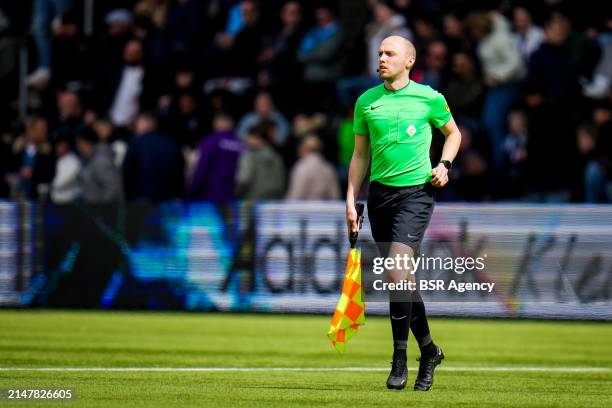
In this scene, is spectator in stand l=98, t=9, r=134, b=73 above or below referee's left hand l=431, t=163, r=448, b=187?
below

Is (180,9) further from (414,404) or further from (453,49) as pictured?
(414,404)

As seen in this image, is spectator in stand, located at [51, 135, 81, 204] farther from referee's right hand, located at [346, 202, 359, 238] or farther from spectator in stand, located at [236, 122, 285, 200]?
referee's right hand, located at [346, 202, 359, 238]

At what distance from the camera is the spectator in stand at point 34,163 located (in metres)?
21.3

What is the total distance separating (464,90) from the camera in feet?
65.9

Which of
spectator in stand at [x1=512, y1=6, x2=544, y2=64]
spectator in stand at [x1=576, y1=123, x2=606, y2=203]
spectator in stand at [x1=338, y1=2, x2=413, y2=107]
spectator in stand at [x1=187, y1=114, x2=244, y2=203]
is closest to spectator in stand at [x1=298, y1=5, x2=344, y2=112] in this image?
spectator in stand at [x1=338, y1=2, x2=413, y2=107]

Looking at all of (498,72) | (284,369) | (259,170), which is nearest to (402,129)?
(284,369)

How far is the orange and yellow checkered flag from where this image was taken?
942cm

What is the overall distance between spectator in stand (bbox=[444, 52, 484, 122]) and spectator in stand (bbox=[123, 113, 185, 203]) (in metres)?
3.83

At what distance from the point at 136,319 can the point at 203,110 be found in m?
5.55

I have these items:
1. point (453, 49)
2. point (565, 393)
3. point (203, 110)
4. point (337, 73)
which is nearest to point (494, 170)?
point (453, 49)

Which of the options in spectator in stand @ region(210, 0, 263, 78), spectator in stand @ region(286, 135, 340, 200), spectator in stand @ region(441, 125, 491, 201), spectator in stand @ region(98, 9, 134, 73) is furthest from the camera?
spectator in stand @ region(98, 9, 134, 73)

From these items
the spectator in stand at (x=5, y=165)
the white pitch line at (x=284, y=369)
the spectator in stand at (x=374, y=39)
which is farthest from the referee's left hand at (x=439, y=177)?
the spectator in stand at (x=5, y=165)

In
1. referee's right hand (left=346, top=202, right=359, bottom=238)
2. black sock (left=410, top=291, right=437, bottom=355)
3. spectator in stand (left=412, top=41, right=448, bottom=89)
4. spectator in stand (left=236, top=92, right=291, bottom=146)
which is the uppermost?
referee's right hand (left=346, top=202, right=359, bottom=238)

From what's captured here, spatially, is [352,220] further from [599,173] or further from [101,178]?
[101,178]
